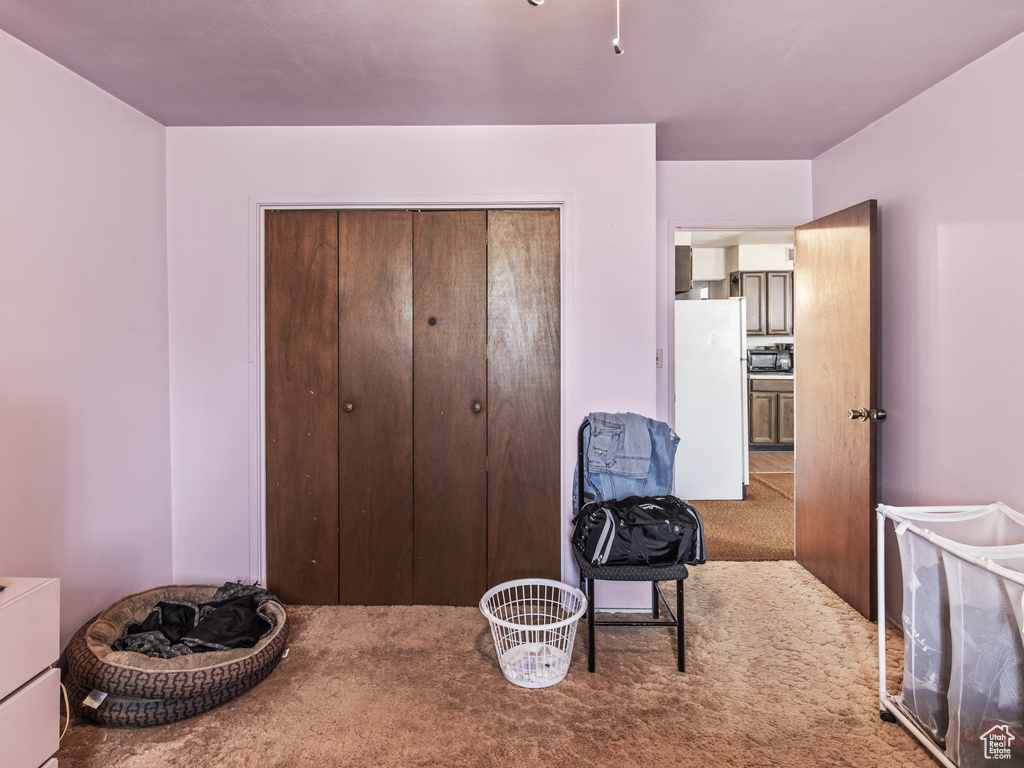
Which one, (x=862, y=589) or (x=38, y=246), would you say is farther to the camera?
(x=862, y=589)

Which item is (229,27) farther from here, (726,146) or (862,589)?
(862,589)

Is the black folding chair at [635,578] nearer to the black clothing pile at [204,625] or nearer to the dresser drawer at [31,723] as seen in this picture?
the black clothing pile at [204,625]

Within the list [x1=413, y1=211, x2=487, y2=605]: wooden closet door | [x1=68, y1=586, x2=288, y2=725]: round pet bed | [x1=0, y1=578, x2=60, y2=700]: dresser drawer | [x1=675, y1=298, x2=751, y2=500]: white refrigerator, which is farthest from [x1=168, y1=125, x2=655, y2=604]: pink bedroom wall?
[x1=675, y1=298, x2=751, y2=500]: white refrigerator

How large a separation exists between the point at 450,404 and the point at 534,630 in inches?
42.3

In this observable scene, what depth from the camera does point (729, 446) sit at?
439cm

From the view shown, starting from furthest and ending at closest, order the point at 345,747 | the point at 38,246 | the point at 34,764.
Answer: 1. the point at 38,246
2. the point at 345,747
3. the point at 34,764

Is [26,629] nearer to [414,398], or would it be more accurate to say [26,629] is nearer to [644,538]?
[414,398]

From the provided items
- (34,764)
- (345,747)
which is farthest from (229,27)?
(345,747)

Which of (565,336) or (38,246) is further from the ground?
(38,246)

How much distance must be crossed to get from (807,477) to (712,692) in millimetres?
1540

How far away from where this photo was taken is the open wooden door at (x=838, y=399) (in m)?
2.53

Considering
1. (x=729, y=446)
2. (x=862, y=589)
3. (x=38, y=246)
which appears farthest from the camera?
(x=729, y=446)

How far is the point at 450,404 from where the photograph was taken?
268 centimetres

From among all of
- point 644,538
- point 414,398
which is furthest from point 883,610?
Answer: point 414,398
